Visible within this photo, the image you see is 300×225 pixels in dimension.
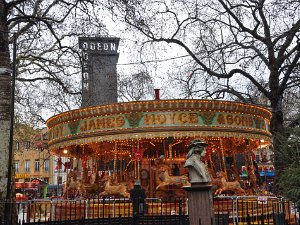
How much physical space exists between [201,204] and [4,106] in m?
5.19

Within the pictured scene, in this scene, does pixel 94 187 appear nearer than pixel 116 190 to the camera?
No

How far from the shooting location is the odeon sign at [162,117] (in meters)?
12.5

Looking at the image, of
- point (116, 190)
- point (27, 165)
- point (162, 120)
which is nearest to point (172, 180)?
point (116, 190)

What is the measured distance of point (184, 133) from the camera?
12406 mm

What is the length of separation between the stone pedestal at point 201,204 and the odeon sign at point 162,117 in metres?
4.86

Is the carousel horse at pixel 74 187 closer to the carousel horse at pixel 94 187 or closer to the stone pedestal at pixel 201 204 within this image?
the carousel horse at pixel 94 187

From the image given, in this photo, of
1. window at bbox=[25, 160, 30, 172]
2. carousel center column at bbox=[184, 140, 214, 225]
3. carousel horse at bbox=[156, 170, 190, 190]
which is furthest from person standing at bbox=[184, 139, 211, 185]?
window at bbox=[25, 160, 30, 172]

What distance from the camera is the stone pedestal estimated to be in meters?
7.47

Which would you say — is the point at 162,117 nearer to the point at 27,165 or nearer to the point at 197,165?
the point at 197,165

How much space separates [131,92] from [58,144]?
18939 millimetres

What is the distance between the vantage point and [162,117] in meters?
12.5

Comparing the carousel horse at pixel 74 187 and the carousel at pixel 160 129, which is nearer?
the carousel at pixel 160 129

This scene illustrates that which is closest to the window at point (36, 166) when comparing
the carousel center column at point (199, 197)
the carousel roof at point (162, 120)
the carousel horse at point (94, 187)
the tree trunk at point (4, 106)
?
the carousel horse at point (94, 187)

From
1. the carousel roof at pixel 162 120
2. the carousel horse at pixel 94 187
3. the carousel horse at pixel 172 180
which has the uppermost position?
the carousel roof at pixel 162 120
